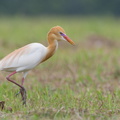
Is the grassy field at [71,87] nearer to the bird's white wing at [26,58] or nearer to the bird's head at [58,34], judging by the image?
the bird's white wing at [26,58]

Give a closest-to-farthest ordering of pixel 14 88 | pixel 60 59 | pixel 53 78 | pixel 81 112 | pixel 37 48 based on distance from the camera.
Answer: pixel 81 112 → pixel 37 48 → pixel 14 88 → pixel 53 78 → pixel 60 59

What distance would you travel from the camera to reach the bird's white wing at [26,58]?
17.7 feet

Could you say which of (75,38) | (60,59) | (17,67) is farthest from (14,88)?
(75,38)

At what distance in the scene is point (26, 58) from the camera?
543 centimetres

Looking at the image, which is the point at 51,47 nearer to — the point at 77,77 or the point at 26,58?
the point at 26,58

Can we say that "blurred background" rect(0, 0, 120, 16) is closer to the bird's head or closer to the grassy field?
the grassy field

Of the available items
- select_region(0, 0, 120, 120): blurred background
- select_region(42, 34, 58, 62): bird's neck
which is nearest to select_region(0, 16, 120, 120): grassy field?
select_region(0, 0, 120, 120): blurred background

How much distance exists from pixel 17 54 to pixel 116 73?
3.03 meters

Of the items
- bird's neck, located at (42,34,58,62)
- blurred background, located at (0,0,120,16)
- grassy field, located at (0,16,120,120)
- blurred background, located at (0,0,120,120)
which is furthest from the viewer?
blurred background, located at (0,0,120,16)

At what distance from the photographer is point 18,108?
5133 mm

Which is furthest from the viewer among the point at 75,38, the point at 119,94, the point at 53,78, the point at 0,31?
the point at 0,31

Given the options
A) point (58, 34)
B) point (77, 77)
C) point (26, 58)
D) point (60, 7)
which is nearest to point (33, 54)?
point (26, 58)

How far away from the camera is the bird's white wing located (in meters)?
5.41

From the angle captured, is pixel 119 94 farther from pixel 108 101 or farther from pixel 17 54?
pixel 17 54
